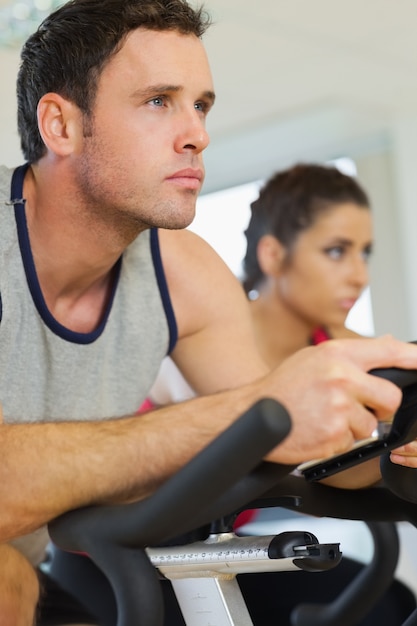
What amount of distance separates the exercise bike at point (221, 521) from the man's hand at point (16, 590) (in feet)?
0.51

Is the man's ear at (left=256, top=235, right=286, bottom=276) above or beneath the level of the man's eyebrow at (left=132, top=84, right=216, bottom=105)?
beneath

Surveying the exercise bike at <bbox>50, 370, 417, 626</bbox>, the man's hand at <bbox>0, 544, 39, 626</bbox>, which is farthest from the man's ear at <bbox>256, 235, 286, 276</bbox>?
the man's hand at <bbox>0, 544, 39, 626</bbox>

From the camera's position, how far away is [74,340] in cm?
133

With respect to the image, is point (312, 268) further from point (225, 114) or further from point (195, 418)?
point (225, 114)

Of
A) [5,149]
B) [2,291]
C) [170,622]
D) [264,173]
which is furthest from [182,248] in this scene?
[264,173]

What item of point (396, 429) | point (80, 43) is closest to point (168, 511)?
point (396, 429)

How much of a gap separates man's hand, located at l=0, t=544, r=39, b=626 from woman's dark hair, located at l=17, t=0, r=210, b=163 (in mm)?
684

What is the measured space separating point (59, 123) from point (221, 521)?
76 cm

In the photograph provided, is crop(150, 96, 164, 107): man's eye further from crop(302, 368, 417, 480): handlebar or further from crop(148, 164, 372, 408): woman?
crop(148, 164, 372, 408): woman

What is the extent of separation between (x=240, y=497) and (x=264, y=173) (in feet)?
19.6

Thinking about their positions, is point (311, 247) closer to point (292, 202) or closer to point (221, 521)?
point (292, 202)

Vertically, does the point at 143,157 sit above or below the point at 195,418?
above

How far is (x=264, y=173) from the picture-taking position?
6.62m

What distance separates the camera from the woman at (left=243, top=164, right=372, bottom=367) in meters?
2.44
